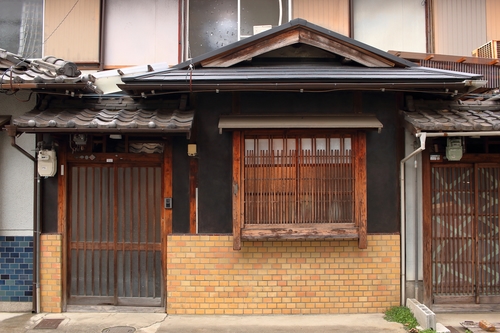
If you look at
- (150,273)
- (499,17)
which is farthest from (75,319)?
(499,17)

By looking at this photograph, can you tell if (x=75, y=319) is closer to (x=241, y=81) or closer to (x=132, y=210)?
(x=132, y=210)

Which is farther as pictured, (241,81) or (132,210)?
(132,210)

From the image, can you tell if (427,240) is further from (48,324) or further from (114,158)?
(48,324)

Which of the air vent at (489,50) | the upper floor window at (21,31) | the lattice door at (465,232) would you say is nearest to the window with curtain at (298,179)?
the lattice door at (465,232)

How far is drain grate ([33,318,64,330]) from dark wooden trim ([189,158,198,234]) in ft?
8.62

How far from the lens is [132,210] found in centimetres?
753

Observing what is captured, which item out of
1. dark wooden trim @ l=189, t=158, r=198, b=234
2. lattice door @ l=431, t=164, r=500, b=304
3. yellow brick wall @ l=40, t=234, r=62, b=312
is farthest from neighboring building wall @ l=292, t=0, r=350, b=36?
yellow brick wall @ l=40, t=234, r=62, b=312

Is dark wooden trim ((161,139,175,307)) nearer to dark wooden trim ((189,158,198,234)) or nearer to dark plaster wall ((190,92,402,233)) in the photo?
dark wooden trim ((189,158,198,234))

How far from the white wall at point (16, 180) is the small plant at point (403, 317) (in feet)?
21.3

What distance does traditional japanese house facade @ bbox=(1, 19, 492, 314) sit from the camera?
6953 millimetres

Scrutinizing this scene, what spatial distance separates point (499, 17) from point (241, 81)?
670cm

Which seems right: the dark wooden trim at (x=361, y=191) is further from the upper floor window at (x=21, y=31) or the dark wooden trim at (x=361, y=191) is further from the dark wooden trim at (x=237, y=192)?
the upper floor window at (x=21, y=31)

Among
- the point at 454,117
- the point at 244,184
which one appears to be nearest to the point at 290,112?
the point at 244,184

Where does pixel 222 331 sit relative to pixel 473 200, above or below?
below
